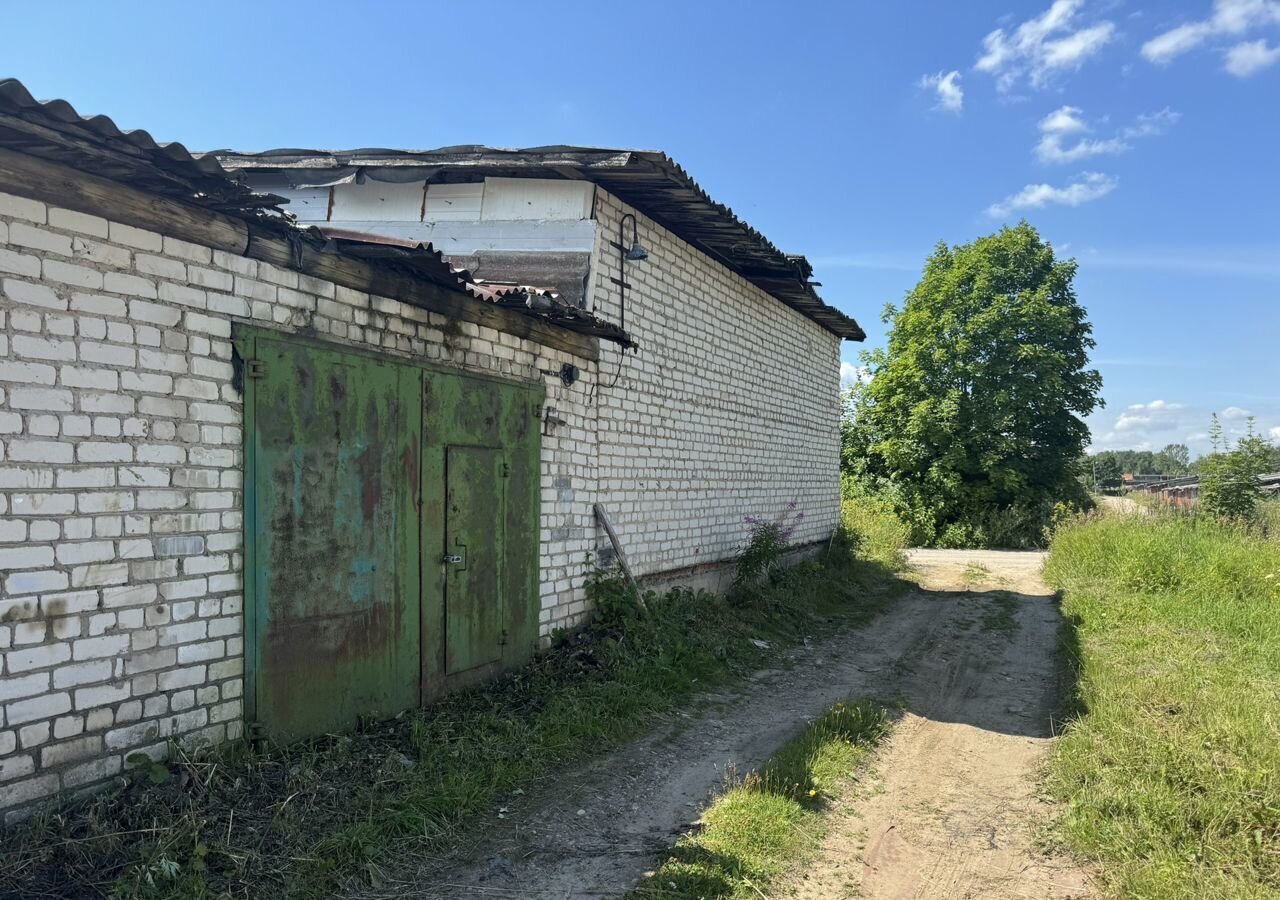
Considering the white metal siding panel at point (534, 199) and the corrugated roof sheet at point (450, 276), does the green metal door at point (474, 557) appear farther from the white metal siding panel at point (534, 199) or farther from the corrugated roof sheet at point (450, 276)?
the white metal siding panel at point (534, 199)

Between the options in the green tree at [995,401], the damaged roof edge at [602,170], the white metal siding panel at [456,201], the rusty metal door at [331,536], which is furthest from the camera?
the green tree at [995,401]

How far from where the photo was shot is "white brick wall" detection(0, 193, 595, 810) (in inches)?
129

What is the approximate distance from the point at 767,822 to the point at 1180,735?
8.48 feet

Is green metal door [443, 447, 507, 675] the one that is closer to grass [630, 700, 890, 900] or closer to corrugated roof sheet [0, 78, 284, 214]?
grass [630, 700, 890, 900]

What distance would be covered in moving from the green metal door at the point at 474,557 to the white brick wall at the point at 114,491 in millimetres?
1655

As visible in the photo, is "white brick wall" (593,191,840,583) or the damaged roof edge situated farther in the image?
"white brick wall" (593,191,840,583)

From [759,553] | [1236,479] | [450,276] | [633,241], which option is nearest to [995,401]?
[1236,479]

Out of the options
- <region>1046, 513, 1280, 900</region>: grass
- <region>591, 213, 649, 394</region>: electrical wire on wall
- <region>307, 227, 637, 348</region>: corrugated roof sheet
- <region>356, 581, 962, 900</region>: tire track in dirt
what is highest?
<region>591, 213, 649, 394</region>: electrical wire on wall

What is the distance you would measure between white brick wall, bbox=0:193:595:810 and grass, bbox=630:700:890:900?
7.76 ft

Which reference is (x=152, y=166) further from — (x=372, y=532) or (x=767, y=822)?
(x=767, y=822)

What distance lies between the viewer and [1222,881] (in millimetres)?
3355

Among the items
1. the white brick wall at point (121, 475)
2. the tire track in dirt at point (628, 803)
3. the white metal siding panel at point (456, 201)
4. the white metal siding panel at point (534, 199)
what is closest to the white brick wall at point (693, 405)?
the white metal siding panel at point (534, 199)

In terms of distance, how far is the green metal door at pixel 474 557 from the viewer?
566cm

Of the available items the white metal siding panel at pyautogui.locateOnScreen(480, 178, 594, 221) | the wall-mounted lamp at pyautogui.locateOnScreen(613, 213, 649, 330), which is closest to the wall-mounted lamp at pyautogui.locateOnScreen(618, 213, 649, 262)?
the wall-mounted lamp at pyautogui.locateOnScreen(613, 213, 649, 330)
